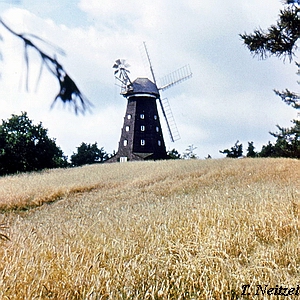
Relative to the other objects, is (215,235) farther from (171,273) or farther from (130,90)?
(130,90)

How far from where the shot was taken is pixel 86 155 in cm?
4669

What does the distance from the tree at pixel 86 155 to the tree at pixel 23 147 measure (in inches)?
524

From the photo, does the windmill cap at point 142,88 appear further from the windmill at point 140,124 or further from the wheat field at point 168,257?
the wheat field at point 168,257

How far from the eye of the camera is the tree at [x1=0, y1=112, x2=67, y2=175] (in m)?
29.2

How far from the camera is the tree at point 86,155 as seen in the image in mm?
46031

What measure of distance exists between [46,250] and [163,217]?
253 centimetres

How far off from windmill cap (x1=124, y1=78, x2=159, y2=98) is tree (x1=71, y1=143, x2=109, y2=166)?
1311 centimetres

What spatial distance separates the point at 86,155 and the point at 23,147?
16.7 meters

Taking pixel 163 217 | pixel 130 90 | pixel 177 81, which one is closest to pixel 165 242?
pixel 163 217

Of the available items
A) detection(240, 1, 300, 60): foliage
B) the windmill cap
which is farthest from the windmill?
detection(240, 1, 300, 60): foliage

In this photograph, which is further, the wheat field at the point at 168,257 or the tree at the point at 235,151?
the tree at the point at 235,151

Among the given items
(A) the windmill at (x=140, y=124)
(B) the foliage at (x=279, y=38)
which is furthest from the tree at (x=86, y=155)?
(B) the foliage at (x=279, y=38)

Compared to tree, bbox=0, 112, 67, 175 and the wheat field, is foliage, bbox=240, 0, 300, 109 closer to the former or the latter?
the wheat field

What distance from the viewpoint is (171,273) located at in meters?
3.93
